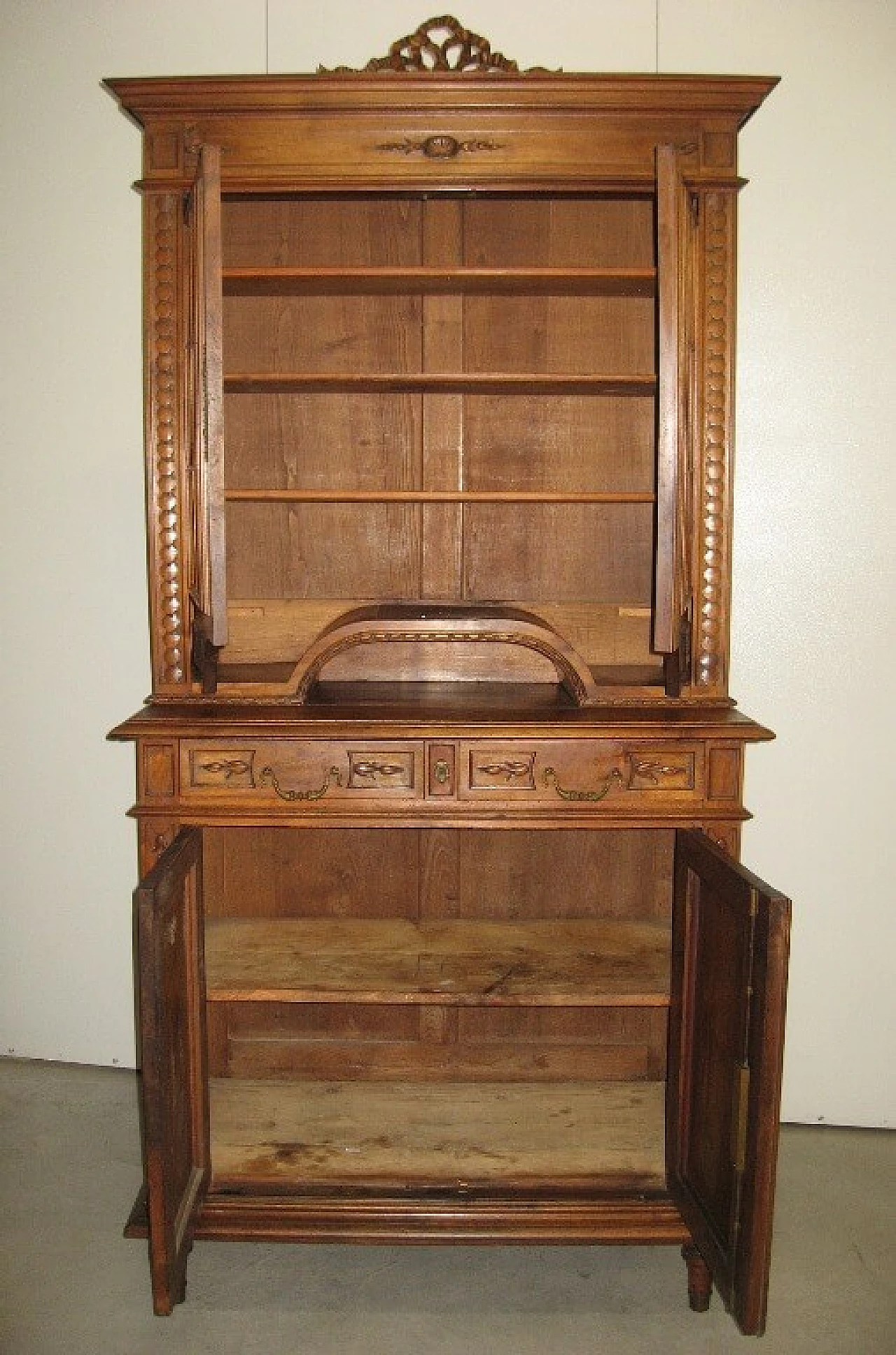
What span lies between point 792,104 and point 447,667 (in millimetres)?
1535

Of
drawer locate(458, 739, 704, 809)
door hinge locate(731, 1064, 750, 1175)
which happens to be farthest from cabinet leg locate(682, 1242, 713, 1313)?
drawer locate(458, 739, 704, 809)

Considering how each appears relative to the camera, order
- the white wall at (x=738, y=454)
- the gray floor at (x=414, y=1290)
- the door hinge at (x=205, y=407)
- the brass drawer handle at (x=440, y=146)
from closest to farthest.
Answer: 1. the gray floor at (x=414, y=1290)
2. the door hinge at (x=205, y=407)
3. the brass drawer handle at (x=440, y=146)
4. the white wall at (x=738, y=454)

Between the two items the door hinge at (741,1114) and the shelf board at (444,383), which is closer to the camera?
the door hinge at (741,1114)

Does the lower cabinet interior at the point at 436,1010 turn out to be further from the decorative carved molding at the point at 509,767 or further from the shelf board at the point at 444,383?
the shelf board at the point at 444,383

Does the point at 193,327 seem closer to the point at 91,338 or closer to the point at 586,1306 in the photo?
the point at 91,338

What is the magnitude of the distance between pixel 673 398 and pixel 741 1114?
1.33 metres

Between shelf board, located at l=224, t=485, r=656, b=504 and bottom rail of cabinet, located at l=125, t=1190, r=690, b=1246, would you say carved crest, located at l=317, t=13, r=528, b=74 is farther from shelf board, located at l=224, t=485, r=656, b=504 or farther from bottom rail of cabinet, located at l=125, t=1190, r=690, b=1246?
bottom rail of cabinet, located at l=125, t=1190, r=690, b=1246

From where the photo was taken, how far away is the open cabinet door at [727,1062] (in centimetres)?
158

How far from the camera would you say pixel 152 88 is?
6.59 ft

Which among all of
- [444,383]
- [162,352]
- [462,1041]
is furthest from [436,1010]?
[162,352]

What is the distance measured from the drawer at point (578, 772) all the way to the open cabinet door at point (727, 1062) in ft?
0.43

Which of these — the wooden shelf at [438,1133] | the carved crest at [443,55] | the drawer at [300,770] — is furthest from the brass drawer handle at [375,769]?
the carved crest at [443,55]

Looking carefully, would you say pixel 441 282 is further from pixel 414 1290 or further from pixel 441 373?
pixel 414 1290

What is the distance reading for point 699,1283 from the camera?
1.89m
